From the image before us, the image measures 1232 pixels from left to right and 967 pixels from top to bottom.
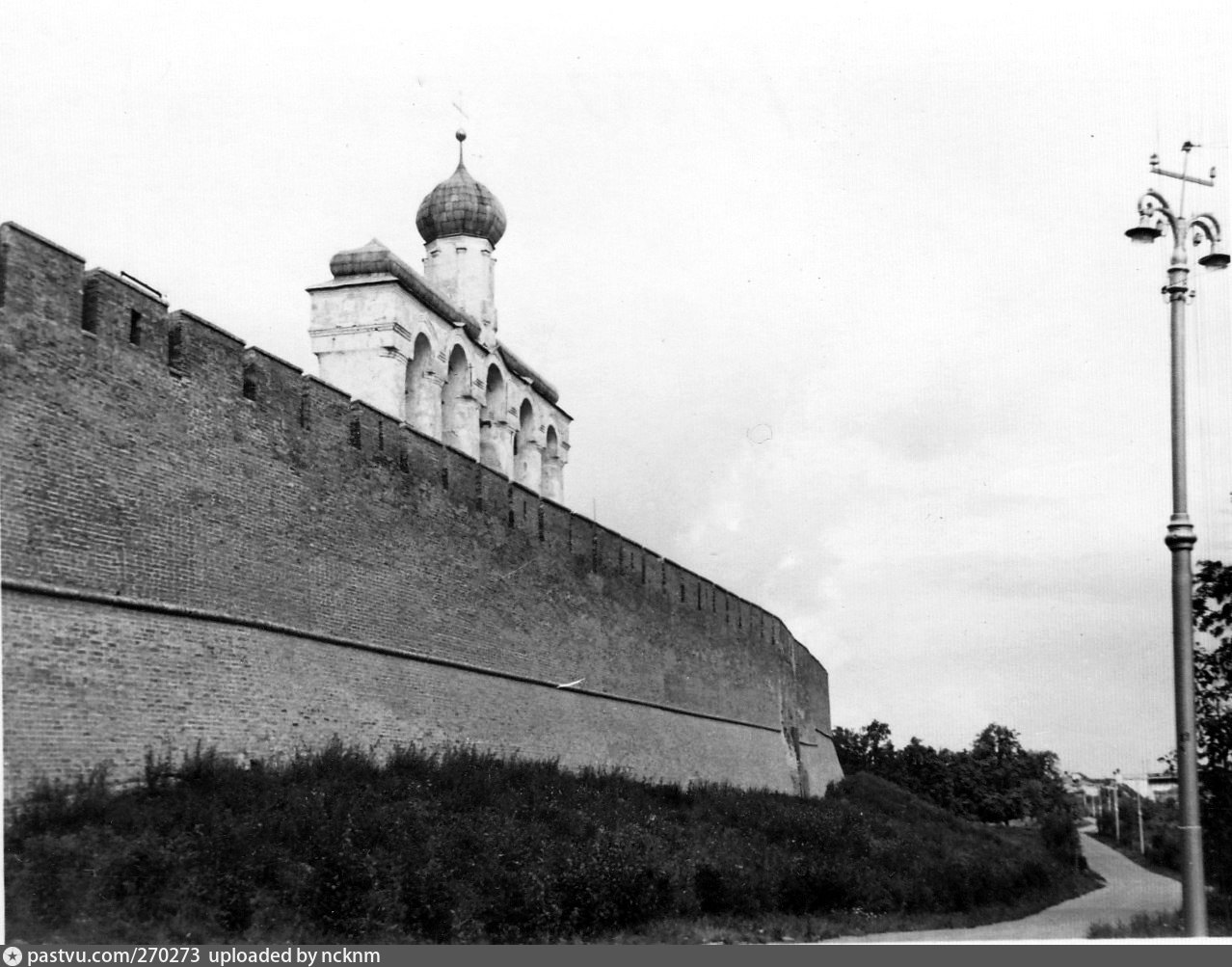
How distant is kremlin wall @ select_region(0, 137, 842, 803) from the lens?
10.7 m

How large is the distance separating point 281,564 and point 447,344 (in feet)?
46.7

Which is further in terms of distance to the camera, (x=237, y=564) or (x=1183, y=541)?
(x=237, y=564)

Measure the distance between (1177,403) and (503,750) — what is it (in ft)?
33.1

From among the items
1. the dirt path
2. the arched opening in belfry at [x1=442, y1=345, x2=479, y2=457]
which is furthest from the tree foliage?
the arched opening in belfry at [x1=442, y1=345, x2=479, y2=457]

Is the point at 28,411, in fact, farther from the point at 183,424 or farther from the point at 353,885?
the point at 353,885

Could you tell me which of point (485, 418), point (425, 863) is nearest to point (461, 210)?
point (485, 418)

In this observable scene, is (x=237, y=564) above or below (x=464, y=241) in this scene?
below

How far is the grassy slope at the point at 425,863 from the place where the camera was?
Result: 961cm

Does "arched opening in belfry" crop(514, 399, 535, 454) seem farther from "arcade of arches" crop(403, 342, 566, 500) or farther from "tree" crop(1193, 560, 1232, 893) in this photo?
"tree" crop(1193, 560, 1232, 893)

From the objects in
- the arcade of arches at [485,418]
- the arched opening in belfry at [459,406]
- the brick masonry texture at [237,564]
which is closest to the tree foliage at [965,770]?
the arcade of arches at [485,418]

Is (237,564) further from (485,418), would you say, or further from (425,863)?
(485,418)

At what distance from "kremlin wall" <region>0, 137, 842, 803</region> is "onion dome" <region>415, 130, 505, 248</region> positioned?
12.4 ft

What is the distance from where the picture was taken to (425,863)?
1189 cm

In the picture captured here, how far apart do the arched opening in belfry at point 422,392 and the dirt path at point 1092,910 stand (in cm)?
1322
